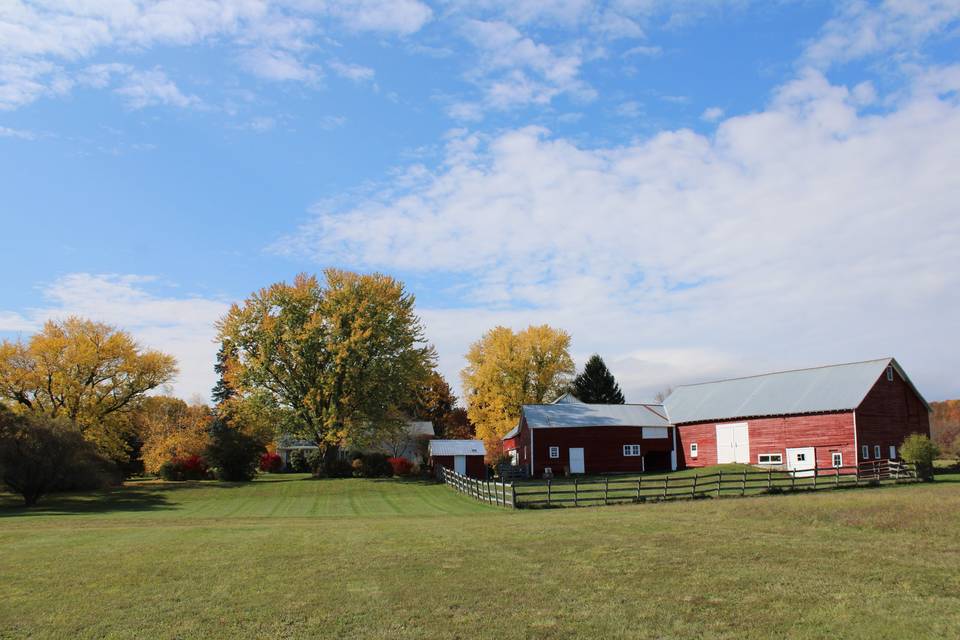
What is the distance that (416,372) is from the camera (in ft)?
181

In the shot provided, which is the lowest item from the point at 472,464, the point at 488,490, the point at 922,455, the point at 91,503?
the point at 91,503

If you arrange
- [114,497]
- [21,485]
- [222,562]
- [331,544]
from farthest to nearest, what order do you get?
1. [114,497]
2. [21,485]
3. [331,544]
4. [222,562]

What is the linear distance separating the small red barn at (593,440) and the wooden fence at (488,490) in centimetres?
1021

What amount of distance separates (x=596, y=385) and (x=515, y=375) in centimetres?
1107

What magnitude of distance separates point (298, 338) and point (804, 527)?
130ft

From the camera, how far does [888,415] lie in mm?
47094

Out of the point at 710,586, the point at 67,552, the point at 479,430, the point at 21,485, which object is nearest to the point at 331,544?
the point at 67,552

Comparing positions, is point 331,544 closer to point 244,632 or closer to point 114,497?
point 244,632

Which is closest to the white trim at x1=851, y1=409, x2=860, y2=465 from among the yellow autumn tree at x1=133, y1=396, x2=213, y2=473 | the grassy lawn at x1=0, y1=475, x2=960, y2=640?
the grassy lawn at x1=0, y1=475, x2=960, y2=640

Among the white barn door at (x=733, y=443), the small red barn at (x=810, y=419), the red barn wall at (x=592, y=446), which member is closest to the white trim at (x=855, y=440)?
the small red barn at (x=810, y=419)

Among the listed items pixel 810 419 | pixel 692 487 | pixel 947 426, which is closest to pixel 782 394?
pixel 810 419

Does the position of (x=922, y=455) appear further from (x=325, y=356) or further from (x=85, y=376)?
(x=85, y=376)

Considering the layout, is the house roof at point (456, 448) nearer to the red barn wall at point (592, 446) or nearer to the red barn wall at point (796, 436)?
the red barn wall at point (592, 446)

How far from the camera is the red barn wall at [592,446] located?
5316 centimetres
